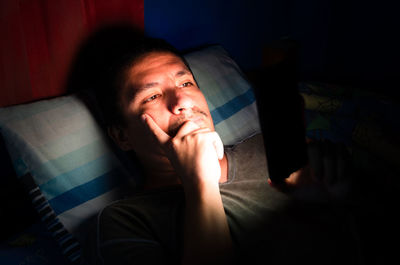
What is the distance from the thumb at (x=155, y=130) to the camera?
86 centimetres

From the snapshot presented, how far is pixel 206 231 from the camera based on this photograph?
72cm

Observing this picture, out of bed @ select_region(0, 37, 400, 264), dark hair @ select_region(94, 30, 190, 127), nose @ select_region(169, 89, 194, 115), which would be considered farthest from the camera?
dark hair @ select_region(94, 30, 190, 127)

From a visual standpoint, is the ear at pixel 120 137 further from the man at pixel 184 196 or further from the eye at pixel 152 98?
the eye at pixel 152 98

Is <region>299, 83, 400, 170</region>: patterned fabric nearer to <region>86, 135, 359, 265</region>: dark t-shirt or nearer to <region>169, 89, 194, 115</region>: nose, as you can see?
<region>86, 135, 359, 265</region>: dark t-shirt

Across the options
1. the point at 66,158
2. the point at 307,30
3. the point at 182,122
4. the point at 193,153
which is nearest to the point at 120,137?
the point at 66,158

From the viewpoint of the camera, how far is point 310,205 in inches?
31.1

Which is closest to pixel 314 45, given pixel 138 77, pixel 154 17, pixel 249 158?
pixel 154 17

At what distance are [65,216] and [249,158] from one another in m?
0.70

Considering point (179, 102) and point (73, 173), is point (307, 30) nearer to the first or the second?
point (179, 102)

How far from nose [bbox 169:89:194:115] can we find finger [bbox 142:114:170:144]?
0.25 ft

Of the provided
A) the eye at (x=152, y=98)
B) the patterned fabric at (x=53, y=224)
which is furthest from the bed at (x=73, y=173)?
the eye at (x=152, y=98)

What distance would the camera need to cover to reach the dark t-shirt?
0.73 m

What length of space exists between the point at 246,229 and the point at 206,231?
153 mm

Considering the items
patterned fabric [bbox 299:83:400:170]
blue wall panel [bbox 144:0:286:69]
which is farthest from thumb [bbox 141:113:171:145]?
patterned fabric [bbox 299:83:400:170]
